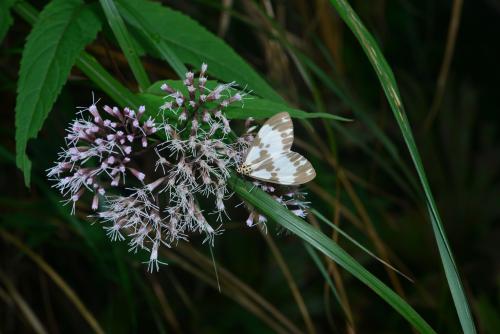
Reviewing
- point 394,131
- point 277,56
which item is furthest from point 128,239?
point 394,131

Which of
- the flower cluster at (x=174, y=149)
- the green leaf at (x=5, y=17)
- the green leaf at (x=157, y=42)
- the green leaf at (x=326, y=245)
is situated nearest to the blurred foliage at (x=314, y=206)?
the green leaf at (x=5, y=17)

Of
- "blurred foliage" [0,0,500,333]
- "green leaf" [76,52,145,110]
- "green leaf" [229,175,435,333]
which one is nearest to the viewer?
"green leaf" [229,175,435,333]

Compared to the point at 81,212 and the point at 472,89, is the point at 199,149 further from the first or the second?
the point at 472,89

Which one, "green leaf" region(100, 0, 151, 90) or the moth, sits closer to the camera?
the moth

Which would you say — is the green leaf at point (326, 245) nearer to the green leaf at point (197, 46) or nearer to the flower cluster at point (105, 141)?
the flower cluster at point (105, 141)

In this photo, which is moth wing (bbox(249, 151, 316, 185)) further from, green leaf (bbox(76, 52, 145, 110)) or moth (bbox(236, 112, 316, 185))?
green leaf (bbox(76, 52, 145, 110))

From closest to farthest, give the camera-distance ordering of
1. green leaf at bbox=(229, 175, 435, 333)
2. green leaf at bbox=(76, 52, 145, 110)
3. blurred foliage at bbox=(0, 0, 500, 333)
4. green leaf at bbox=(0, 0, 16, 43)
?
1. green leaf at bbox=(229, 175, 435, 333)
2. green leaf at bbox=(76, 52, 145, 110)
3. green leaf at bbox=(0, 0, 16, 43)
4. blurred foliage at bbox=(0, 0, 500, 333)

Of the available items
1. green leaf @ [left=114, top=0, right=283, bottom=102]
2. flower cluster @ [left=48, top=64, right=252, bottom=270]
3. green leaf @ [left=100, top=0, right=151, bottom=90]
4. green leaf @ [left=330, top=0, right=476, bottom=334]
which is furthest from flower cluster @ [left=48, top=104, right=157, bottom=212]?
green leaf @ [left=330, top=0, right=476, bottom=334]
